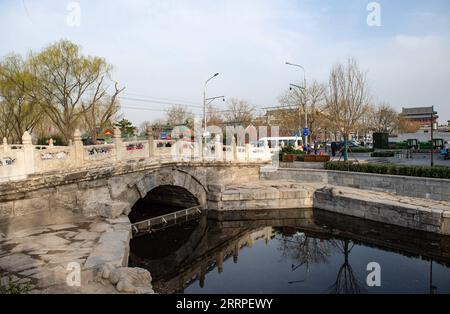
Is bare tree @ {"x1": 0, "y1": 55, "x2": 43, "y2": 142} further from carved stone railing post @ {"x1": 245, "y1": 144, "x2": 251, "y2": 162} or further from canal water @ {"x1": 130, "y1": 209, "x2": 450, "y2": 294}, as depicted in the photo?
canal water @ {"x1": 130, "y1": 209, "x2": 450, "y2": 294}

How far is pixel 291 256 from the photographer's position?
35.6 feet

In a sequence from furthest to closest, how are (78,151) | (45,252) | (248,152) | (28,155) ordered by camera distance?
(248,152), (78,151), (28,155), (45,252)

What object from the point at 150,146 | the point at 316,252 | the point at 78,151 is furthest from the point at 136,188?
the point at 316,252

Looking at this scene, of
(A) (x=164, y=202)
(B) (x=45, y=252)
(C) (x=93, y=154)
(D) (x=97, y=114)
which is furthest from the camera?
(D) (x=97, y=114)

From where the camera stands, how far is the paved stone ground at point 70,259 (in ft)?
19.1

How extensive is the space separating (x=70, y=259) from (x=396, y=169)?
13.8 meters

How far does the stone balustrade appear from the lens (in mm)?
9156

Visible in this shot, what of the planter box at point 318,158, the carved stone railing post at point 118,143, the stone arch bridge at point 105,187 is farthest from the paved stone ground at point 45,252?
the planter box at point 318,158

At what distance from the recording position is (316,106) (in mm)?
37406

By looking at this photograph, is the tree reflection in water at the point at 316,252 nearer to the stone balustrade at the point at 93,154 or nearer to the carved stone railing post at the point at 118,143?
the stone balustrade at the point at 93,154

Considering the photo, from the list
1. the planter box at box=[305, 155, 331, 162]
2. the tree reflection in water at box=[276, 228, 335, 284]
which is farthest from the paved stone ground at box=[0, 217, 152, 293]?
the planter box at box=[305, 155, 331, 162]

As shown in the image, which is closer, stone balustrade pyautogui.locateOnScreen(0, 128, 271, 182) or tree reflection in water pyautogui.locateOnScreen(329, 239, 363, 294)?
tree reflection in water pyautogui.locateOnScreen(329, 239, 363, 294)

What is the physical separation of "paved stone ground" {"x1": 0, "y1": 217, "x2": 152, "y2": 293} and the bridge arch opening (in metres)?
5.89

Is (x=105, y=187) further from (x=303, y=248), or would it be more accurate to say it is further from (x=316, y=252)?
(x=316, y=252)
